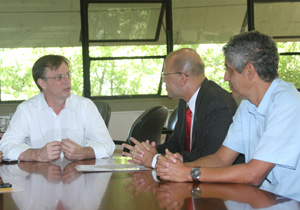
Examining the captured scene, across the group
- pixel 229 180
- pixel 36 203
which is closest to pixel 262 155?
pixel 229 180

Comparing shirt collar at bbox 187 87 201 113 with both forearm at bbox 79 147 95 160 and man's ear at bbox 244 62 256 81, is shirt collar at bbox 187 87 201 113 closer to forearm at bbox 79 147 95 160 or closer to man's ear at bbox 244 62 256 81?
forearm at bbox 79 147 95 160

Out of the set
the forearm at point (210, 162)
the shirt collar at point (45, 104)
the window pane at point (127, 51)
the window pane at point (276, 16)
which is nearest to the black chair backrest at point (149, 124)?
the shirt collar at point (45, 104)

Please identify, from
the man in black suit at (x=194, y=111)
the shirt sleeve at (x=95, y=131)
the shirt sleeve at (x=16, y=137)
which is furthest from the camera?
the shirt sleeve at (x=95, y=131)

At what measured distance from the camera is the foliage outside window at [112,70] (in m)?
8.00

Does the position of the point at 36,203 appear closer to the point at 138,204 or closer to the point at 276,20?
the point at 138,204

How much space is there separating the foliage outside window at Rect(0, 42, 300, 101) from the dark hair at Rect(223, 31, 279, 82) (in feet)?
19.9

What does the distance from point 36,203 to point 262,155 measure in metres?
0.88

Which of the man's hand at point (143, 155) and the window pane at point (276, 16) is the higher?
the window pane at point (276, 16)

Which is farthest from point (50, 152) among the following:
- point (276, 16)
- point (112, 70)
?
point (276, 16)

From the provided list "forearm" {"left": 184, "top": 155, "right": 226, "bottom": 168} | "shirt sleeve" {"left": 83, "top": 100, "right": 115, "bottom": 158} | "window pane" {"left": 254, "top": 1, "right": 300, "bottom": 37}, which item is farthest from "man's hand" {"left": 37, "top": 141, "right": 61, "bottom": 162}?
"window pane" {"left": 254, "top": 1, "right": 300, "bottom": 37}

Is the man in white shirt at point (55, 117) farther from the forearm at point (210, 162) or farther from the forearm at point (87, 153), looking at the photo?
the forearm at point (210, 162)

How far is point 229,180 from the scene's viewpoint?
1.84 metres

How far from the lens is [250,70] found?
205 cm

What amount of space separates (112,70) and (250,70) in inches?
244
